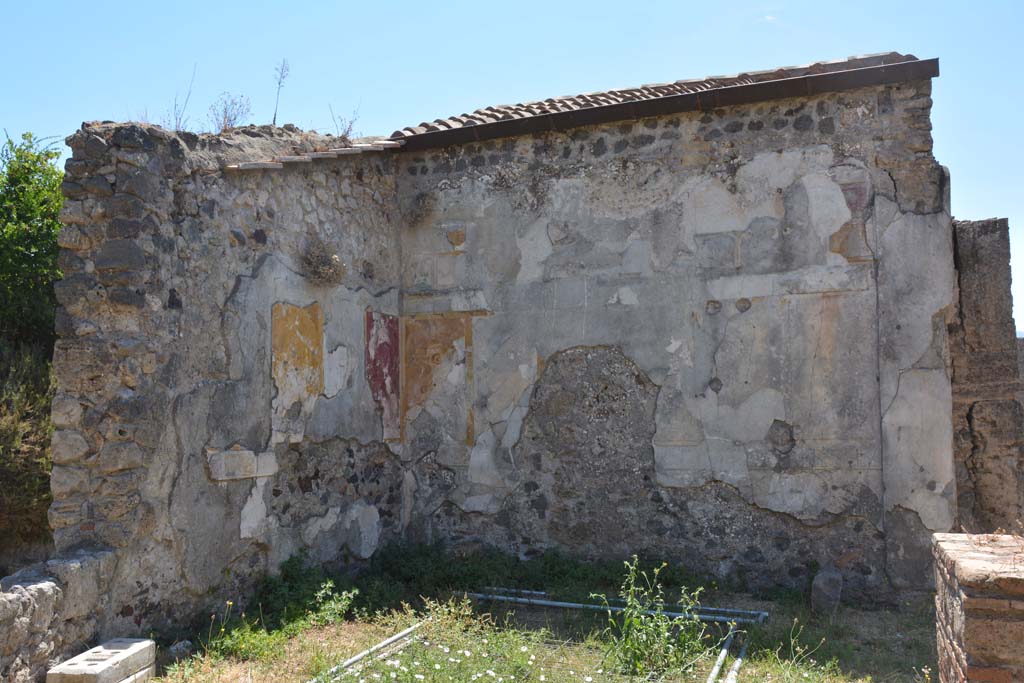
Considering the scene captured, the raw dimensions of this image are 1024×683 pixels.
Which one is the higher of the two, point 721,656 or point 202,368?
point 202,368

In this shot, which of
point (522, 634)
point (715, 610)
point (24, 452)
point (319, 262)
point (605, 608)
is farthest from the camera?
point (24, 452)

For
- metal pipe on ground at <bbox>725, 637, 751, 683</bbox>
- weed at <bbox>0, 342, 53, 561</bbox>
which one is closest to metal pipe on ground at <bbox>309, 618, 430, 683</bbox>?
metal pipe on ground at <bbox>725, 637, 751, 683</bbox>

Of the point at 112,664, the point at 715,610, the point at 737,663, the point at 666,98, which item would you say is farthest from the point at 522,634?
the point at 666,98

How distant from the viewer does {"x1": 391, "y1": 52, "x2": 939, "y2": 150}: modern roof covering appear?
21.3 ft

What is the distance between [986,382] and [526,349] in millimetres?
3810

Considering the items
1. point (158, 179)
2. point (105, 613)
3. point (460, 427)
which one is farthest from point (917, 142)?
point (105, 613)

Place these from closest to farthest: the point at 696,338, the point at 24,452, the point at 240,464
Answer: the point at 240,464 → the point at 696,338 → the point at 24,452

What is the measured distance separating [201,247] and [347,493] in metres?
2.58

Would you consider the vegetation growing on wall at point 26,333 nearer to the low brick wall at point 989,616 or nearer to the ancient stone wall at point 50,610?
the ancient stone wall at point 50,610

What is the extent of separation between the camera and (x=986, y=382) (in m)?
6.43

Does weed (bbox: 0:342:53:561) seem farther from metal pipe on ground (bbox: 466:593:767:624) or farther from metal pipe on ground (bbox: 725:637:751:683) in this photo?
metal pipe on ground (bbox: 725:637:751:683)

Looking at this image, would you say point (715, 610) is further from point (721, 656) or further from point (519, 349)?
point (519, 349)

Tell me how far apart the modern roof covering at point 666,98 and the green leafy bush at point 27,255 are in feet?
13.4

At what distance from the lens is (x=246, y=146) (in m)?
6.27
